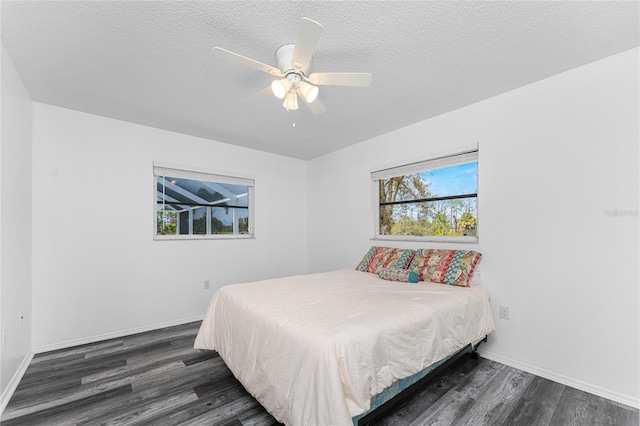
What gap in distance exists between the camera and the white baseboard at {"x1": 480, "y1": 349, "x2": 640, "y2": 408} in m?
1.95

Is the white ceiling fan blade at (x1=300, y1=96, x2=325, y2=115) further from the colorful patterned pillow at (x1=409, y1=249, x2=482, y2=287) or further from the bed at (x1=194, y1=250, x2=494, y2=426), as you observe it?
the colorful patterned pillow at (x1=409, y1=249, x2=482, y2=287)

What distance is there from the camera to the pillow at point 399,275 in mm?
2809

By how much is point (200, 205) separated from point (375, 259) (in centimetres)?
253

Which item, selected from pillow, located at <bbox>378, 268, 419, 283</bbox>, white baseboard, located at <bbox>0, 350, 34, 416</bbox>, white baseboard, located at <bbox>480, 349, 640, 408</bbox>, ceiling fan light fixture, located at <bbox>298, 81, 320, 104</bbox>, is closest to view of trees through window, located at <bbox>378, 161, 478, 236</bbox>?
pillow, located at <bbox>378, 268, 419, 283</bbox>

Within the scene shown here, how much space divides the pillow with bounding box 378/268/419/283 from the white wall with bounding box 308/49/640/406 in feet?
1.97

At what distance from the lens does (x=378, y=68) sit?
2.22 metres

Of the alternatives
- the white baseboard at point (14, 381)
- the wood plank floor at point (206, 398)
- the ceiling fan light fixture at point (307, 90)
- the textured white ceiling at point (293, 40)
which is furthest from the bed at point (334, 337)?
the textured white ceiling at point (293, 40)

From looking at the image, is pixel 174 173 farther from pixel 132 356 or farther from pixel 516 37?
pixel 516 37

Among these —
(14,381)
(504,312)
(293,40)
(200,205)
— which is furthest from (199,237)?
(504,312)

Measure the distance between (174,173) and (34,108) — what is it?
1.39 m

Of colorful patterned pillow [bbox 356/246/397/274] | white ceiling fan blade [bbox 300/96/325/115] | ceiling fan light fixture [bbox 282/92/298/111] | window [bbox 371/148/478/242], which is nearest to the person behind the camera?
ceiling fan light fixture [bbox 282/92/298/111]

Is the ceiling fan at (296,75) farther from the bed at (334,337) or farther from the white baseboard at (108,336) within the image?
the white baseboard at (108,336)

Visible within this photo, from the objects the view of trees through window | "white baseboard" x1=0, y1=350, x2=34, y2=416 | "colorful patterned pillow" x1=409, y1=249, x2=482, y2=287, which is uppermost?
the view of trees through window

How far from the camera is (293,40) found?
1.88 m
